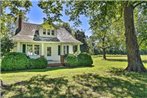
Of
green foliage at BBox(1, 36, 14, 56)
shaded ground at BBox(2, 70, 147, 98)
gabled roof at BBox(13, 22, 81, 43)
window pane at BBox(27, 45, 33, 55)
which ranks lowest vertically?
shaded ground at BBox(2, 70, 147, 98)

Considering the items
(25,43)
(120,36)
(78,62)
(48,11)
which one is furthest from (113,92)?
(120,36)

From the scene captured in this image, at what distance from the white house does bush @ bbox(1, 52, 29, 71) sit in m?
7.82

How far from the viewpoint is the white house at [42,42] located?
28.8 metres

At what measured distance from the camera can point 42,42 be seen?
29469 mm

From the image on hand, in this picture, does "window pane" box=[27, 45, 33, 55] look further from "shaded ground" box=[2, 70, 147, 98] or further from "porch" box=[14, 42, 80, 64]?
"shaded ground" box=[2, 70, 147, 98]

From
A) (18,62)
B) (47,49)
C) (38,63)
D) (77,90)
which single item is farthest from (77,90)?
(47,49)

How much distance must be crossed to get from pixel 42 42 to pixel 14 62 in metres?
10.3

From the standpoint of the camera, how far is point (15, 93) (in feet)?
26.3

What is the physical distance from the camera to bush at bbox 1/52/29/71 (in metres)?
18.9

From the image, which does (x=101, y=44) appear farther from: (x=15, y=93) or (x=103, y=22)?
(x=15, y=93)

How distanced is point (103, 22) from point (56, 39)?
15701 mm

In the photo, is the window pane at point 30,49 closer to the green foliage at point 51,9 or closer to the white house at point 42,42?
the white house at point 42,42

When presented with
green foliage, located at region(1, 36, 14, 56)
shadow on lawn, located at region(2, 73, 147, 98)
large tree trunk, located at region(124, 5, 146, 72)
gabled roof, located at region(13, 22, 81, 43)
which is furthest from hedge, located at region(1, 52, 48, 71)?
shadow on lawn, located at region(2, 73, 147, 98)

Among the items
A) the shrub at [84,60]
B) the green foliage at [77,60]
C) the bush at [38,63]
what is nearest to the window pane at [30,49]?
the green foliage at [77,60]
